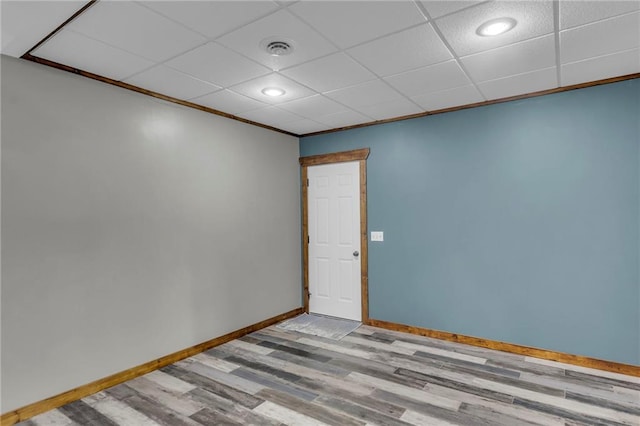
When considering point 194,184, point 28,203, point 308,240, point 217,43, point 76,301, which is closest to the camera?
point 217,43

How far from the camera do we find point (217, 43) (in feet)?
7.73

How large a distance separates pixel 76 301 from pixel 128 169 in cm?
114

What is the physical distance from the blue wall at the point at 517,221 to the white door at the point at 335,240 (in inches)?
10.6

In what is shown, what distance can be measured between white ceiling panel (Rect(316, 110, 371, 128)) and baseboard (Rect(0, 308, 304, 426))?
2632 millimetres

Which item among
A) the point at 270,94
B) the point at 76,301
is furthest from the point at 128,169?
the point at 270,94

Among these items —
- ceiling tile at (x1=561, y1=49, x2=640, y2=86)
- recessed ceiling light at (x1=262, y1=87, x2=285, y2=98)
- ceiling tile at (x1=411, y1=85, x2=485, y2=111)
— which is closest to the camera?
ceiling tile at (x1=561, y1=49, x2=640, y2=86)

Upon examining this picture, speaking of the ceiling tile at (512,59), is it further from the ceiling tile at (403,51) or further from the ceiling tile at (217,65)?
the ceiling tile at (217,65)

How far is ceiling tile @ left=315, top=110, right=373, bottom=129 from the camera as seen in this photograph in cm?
404

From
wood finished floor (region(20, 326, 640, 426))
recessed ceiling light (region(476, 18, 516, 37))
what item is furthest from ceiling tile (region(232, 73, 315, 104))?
wood finished floor (region(20, 326, 640, 426))

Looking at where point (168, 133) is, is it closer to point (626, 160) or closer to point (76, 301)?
point (76, 301)

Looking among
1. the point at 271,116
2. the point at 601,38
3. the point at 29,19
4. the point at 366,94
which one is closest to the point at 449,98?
the point at 366,94

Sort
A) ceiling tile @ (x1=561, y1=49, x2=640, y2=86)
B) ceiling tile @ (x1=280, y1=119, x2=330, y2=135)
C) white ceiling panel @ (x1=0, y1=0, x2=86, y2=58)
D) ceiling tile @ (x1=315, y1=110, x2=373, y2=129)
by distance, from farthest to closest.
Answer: ceiling tile @ (x1=280, y1=119, x2=330, y2=135) < ceiling tile @ (x1=315, y1=110, x2=373, y2=129) < ceiling tile @ (x1=561, y1=49, x2=640, y2=86) < white ceiling panel @ (x1=0, y1=0, x2=86, y2=58)

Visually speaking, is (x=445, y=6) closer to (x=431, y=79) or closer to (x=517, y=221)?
(x=431, y=79)

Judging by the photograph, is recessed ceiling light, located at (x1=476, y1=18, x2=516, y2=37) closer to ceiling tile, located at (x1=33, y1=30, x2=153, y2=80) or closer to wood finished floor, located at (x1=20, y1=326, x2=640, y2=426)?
ceiling tile, located at (x1=33, y1=30, x2=153, y2=80)
